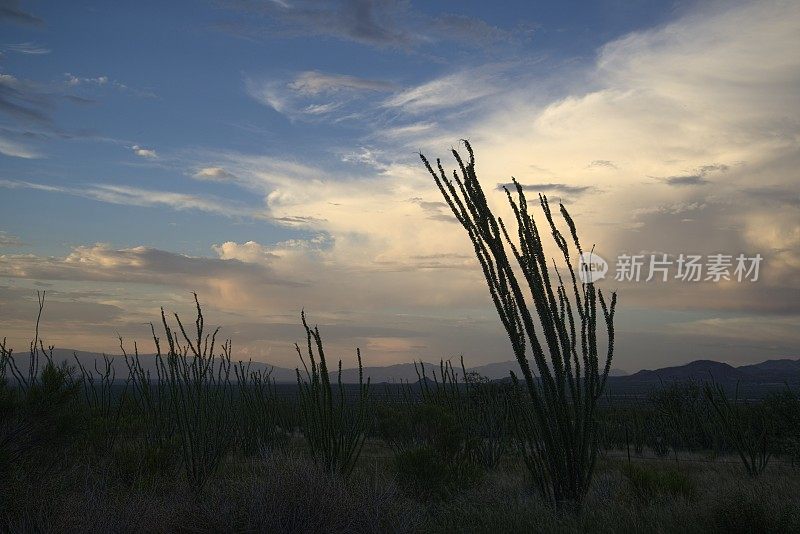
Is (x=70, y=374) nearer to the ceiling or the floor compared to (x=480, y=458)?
nearer to the ceiling

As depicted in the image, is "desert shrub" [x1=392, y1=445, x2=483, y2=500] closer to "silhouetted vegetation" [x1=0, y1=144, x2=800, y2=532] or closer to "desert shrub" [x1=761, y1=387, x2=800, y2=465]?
"silhouetted vegetation" [x1=0, y1=144, x2=800, y2=532]

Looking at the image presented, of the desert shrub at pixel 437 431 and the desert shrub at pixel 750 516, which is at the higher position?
the desert shrub at pixel 437 431

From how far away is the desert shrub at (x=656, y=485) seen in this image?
26.1ft

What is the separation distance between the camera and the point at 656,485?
26.8 feet

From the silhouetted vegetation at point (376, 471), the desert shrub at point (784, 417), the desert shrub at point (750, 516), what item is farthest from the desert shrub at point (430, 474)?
the desert shrub at point (784, 417)

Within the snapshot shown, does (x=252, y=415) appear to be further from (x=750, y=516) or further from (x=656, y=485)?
(x=750, y=516)

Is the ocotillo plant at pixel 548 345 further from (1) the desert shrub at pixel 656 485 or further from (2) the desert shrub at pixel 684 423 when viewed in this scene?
(2) the desert shrub at pixel 684 423

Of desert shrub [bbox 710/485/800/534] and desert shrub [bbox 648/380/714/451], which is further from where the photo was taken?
desert shrub [bbox 648/380/714/451]

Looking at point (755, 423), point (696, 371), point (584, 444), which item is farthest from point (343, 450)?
point (696, 371)

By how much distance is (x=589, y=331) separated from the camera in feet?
23.4

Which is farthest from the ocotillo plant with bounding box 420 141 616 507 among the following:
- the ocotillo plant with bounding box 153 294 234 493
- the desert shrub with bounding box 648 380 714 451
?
the desert shrub with bounding box 648 380 714 451

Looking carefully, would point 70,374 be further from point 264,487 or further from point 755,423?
point 755,423

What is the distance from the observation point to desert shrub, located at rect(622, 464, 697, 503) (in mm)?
7941

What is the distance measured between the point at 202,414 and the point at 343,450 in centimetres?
216
